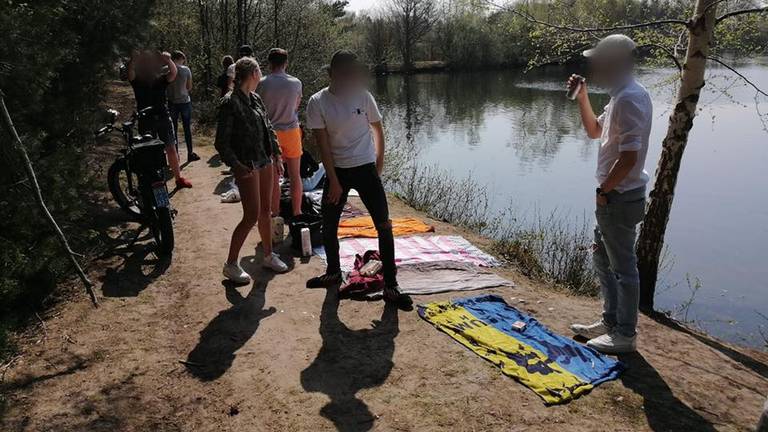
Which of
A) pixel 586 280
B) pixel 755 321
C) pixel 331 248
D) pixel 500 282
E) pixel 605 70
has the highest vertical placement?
pixel 605 70

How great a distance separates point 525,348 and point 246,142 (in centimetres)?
243

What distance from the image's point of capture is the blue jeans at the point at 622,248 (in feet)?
10.8

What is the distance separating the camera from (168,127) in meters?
7.00

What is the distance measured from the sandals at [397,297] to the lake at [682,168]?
332 cm

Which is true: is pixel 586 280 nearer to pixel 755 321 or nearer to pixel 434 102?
pixel 755 321

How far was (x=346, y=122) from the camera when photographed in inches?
153

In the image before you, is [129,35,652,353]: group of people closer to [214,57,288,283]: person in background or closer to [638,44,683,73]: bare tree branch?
[214,57,288,283]: person in background

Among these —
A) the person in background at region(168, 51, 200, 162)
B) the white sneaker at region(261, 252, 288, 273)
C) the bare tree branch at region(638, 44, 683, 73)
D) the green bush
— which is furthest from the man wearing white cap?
the person in background at region(168, 51, 200, 162)

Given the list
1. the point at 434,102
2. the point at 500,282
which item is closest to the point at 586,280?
the point at 500,282

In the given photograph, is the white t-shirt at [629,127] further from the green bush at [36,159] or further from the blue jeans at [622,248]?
the green bush at [36,159]

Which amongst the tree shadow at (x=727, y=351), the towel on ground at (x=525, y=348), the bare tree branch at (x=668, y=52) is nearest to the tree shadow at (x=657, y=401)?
the towel on ground at (x=525, y=348)

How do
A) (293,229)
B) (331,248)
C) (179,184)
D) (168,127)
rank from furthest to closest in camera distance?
1. (179,184)
2. (168,127)
3. (293,229)
4. (331,248)

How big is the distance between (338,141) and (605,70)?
1.78 meters

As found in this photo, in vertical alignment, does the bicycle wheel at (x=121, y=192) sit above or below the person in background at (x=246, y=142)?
below
